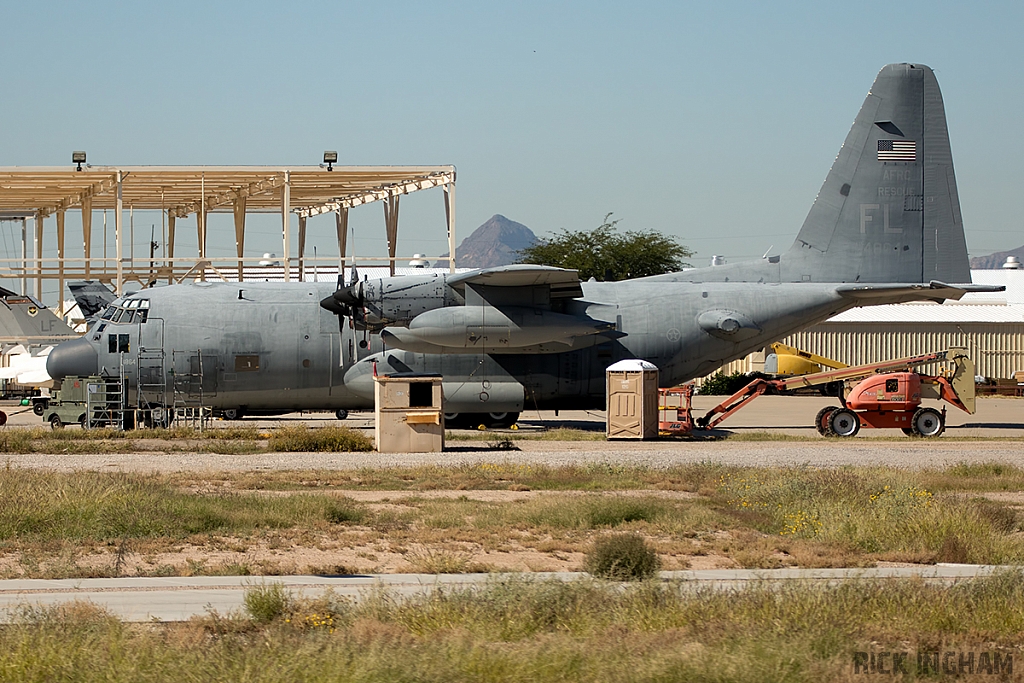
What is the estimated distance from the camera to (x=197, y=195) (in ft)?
177

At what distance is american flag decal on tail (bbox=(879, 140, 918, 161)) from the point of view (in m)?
32.3

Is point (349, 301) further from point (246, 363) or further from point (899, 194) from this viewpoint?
point (899, 194)

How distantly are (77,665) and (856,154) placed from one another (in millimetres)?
29020

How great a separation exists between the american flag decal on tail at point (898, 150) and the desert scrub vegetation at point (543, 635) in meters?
23.6

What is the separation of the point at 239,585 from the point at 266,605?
5.60ft

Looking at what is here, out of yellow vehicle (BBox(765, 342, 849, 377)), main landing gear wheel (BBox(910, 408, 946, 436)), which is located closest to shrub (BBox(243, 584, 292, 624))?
main landing gear wheel (BBox(910, 408, 946, 436))

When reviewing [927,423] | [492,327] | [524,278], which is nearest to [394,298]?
[492,327]

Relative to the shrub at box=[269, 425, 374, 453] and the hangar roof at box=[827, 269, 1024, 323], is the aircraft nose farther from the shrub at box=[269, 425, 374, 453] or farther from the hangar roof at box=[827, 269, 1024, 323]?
the hangar roof at box=[827, 269, 1024, 323]

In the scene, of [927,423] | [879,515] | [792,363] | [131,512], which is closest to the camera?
[879,515]

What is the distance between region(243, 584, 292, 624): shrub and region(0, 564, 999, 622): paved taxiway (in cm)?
26

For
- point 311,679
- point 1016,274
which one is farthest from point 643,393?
point 1016,274

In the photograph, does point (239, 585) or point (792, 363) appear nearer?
point (239, 585)

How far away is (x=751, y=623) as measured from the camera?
936 cm

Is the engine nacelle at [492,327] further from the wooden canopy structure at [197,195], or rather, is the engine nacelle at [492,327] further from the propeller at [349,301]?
the wooden canopy structure at [197,195]
